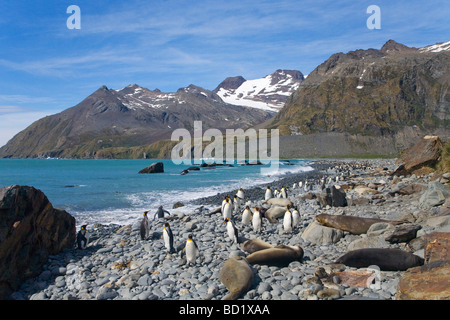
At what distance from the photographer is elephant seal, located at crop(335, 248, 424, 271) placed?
→ 816 centimetres

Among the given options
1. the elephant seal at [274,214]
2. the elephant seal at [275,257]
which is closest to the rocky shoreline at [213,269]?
the elephant seal at [275,257]

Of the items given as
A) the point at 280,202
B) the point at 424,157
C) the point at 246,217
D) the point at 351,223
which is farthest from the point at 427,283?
the point at 424,157

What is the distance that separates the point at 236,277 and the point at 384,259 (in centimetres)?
387

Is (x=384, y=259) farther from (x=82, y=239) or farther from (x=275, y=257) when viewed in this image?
(x=82, y=239)

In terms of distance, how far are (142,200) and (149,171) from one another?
50.5 meters

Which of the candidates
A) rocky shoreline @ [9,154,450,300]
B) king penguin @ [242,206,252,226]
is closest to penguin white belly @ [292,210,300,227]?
rocky shoreline @ [9,154,450,300]

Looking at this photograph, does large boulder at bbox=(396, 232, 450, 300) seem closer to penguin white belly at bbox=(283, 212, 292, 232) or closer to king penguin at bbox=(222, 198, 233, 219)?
penguin white belly at bbox=(283, 212, 292, 232)

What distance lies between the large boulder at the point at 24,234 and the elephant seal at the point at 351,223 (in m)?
10.0

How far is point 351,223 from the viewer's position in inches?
471

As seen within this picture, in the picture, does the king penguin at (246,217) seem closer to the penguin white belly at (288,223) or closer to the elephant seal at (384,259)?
the penguin white belly at (288,223)

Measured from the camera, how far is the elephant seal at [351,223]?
11.8 meters

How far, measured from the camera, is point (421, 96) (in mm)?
197000
